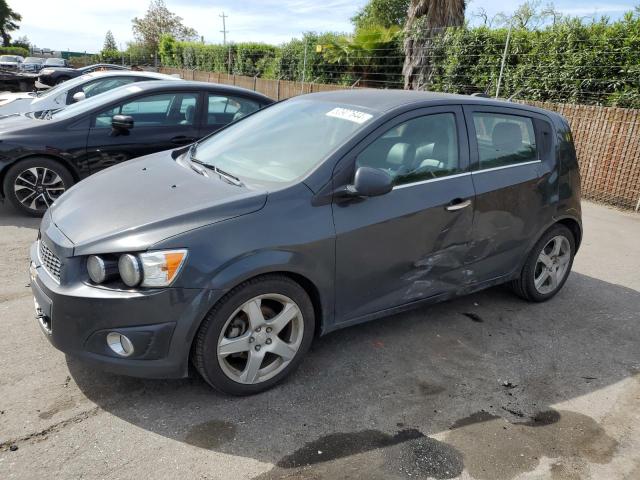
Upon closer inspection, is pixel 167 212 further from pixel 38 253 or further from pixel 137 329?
pixel 38 253

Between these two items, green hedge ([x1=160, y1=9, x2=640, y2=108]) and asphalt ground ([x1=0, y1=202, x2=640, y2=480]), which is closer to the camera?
asphalt ground ([x1=0, y1=202, x2=640, y2=480])

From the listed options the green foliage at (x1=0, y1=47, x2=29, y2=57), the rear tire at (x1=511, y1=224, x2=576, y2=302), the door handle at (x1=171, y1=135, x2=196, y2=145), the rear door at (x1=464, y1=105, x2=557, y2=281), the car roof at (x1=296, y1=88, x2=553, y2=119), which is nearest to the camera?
the car roof at (x1=296, y1=88, x2=553, y2=119)

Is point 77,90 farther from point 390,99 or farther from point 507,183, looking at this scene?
point 507,183

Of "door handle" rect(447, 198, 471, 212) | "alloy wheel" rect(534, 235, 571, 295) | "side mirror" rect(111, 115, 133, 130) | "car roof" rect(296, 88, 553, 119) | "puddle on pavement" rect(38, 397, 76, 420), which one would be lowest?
"puddle on pavement" rect(38, 397, 76, 420)

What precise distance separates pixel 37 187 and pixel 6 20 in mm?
87134

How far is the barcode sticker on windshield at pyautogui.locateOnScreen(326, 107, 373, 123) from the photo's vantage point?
3.46m

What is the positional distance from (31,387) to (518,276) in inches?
142

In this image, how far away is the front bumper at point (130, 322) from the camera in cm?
264

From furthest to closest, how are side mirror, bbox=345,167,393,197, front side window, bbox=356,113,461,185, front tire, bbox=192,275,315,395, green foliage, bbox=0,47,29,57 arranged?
green foliage, bbox=0,47,29,57 < front side window, bbox=356,113,461,185 < side mirror, bbox=345,167,393,197 < front tire, bbox=192,275,315,395

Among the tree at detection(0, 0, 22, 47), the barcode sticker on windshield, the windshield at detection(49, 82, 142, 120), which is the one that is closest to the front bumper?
the barcode sticker on windshield

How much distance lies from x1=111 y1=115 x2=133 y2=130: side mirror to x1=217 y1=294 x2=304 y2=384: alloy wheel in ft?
12.5

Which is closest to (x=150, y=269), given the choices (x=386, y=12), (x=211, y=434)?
(x=211, y=434)

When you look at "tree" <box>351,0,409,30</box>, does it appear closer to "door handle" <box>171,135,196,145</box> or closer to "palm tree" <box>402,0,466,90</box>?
"palm tree" <box>402,0,466,90</box>

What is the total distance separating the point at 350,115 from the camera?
357 centimetres
